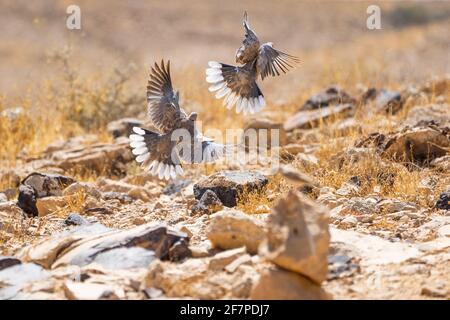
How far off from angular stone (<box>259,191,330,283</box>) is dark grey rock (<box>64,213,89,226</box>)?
8.07 feet

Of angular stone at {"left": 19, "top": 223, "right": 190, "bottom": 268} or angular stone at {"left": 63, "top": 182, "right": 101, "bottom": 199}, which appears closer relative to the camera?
angular stone at {"left": 19, "top": 223, "right": 190, "bottom": 268}


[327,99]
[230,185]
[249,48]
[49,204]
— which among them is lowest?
[49,204]

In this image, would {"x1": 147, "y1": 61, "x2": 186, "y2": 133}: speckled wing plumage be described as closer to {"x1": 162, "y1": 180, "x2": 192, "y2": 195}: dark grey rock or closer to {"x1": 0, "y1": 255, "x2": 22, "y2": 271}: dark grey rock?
{"x1": 162, "y1": 180, "x2": 192, "y2": 195}: dark grey rock

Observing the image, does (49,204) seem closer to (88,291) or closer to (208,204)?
(208,204)

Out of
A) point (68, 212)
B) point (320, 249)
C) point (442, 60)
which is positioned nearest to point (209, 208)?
point (68, 212)

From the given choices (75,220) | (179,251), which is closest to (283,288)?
(179,251)

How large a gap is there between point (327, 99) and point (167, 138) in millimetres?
4100

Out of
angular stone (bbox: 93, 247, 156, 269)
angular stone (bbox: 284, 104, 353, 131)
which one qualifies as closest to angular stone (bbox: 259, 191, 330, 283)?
angular stone (bbox: 93, 247, 156, 269)

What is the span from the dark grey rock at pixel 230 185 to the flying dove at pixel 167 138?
0.24 m

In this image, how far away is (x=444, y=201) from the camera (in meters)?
6.27

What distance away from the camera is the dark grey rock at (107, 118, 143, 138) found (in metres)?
9.84

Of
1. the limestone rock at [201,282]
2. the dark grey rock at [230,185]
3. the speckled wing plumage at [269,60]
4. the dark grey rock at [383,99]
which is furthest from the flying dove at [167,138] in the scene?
the dark grey rock at [383,99]

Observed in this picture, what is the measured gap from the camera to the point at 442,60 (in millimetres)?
18938

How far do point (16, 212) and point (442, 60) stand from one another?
1428 cm
